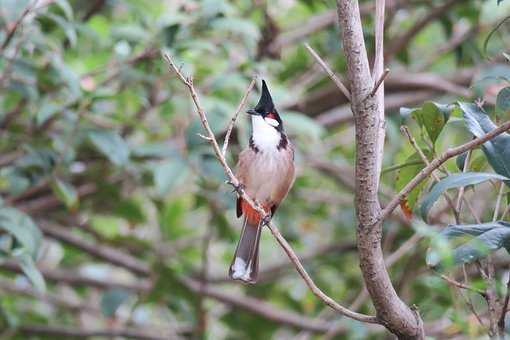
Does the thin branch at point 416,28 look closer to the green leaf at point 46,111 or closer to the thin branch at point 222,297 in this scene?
the thin branch at point 222,297

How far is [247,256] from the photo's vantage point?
261cm

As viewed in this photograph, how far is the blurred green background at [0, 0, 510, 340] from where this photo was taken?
114 inches

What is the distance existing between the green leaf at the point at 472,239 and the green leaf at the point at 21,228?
1.38m

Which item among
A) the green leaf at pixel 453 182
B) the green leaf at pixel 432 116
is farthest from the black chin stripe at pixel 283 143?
the green leaf at pixel 453 182

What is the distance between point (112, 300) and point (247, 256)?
3.66 feet

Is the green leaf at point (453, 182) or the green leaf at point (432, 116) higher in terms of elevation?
the green leaf at point (432, 116)

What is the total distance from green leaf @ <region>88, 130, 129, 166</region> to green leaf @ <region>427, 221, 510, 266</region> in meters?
1.56

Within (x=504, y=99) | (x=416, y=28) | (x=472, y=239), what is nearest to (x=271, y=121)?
(x=416, y=28)

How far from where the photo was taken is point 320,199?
3971 mm

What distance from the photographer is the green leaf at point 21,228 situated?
8.36 feet

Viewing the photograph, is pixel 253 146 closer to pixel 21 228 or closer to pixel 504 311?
pixel 21 228

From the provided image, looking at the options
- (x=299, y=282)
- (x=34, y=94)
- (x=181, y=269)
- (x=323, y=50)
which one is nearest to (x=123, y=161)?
(x=34, y=94)

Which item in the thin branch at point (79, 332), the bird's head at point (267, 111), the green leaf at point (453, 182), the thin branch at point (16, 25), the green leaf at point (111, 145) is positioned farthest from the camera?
the thin branch at point (79, 332)

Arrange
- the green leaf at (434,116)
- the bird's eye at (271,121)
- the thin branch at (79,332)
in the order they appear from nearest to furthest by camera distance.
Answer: the green leaf at (434,116)
the bird's eye at (271,121)
the thin branch at (79,332)
